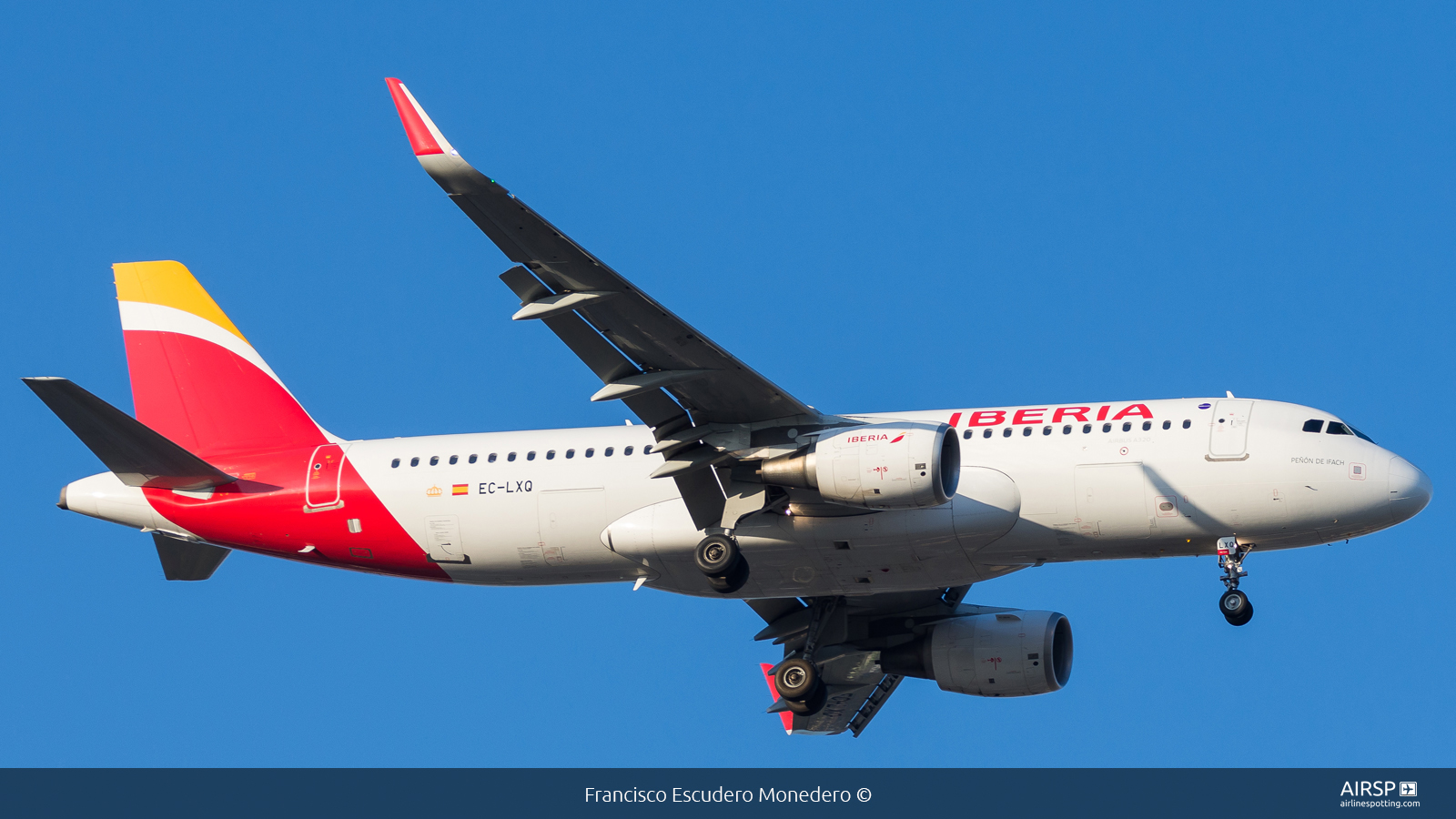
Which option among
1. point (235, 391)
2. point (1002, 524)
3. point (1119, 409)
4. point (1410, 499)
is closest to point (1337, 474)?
point (1410, 499)

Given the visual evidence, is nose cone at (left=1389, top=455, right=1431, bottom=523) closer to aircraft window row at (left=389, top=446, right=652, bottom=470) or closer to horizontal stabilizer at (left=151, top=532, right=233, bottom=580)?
aircraft window row at (left=389, top=446, right=652, bottom=470)

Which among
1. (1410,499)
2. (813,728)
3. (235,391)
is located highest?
(235,391)

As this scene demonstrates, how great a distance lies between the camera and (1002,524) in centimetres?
3198

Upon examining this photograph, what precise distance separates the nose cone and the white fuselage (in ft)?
0.12

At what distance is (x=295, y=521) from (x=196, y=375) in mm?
4939

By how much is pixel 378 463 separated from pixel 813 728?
38.6 ft

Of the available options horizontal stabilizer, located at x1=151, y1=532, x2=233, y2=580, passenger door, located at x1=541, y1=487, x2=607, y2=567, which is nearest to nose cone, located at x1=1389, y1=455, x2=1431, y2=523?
passenger door, located at x1=541, y1=487, x2=607, y2=567

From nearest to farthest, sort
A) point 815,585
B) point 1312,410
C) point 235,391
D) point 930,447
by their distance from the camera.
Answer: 1. point 930,447
2. point 1312,410
3. point 815,585
4. point 235,391

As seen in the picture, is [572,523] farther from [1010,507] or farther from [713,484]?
[1010,507]

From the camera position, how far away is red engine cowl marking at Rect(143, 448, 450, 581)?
3581cm

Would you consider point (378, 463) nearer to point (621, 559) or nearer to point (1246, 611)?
point (621, 559)

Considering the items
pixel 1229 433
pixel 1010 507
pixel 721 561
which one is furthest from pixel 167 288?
pixel 1229 433

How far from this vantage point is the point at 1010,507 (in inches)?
1257

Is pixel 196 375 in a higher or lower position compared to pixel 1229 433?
higher
